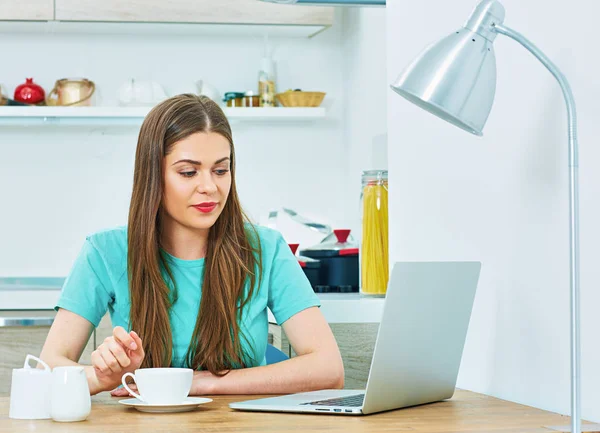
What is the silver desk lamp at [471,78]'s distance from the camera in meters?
1.18

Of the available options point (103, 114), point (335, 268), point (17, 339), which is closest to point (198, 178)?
point (335, 268)

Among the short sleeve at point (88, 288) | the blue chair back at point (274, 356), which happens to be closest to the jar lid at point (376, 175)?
the blue chair back at point (274, 356)

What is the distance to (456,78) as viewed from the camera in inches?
47.1

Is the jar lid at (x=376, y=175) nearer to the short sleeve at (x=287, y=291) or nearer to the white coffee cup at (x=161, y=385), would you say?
the short sleeve at (x=287, y=291)

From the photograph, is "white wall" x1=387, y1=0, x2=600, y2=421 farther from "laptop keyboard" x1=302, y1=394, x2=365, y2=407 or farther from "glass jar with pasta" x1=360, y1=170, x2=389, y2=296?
"glass jar with pasta" x1=360, y1=170, x2=389, y2=296

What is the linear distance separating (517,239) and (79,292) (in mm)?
867

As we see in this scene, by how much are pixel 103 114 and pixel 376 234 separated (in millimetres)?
1654

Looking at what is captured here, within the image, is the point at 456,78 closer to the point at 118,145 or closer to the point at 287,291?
the point at 287,291

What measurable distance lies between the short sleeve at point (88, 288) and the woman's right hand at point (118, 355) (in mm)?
297

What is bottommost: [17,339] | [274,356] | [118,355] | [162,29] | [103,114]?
[17,339]

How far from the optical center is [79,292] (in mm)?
1804

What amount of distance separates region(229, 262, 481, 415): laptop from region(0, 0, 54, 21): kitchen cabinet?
2509 millimetres

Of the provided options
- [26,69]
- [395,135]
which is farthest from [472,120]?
[26,69]

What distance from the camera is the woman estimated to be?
69.8 inches
